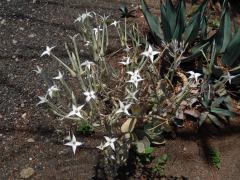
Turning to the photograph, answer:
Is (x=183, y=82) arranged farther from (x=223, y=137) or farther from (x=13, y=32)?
(x=13, y=32)

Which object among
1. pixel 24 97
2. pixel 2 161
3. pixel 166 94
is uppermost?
pixel 166 94

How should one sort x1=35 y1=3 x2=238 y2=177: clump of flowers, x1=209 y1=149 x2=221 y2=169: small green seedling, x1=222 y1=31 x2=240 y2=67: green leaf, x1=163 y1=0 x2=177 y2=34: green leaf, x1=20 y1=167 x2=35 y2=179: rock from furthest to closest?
1. x1=163 y1=0 x2=177 y2=34: green leaf
2. x1=222 y1=31 x2=240 y2=67: green leaf
3. x1=209 y1=149 x2=221 y2=169: small green seedling
4. x1=20 y1=167 x2=35 y2=179: rock
5. x1=35 y1=3 x2=238 y2=177: clump of flowers

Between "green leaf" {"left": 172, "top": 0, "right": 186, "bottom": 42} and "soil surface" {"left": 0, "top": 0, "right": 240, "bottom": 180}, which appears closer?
"soil surface" {"left": 0, "top": 0, "right": 240, "bottom": 180}

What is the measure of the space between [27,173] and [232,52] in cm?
151

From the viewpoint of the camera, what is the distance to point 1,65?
3111 millimetres

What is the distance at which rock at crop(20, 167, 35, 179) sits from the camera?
2.59 metres

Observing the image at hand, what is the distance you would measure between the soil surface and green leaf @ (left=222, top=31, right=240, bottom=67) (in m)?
0.42

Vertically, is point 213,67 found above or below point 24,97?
above

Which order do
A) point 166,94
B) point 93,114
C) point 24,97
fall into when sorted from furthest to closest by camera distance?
1. point 24,97
2. point 166,94
3. point 93,114

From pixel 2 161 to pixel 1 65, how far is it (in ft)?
2.54

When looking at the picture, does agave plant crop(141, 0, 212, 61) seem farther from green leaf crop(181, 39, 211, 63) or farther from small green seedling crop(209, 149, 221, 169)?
small green seedling crop(209, 149, 221, 169)

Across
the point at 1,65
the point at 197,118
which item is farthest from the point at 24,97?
the point at 197,118

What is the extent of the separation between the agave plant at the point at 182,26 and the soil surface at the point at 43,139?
1.48 ft

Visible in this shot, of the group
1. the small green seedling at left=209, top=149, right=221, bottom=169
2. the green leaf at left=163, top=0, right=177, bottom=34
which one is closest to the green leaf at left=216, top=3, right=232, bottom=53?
the green leaf at left=163, top=0, right=177, bottom=34
